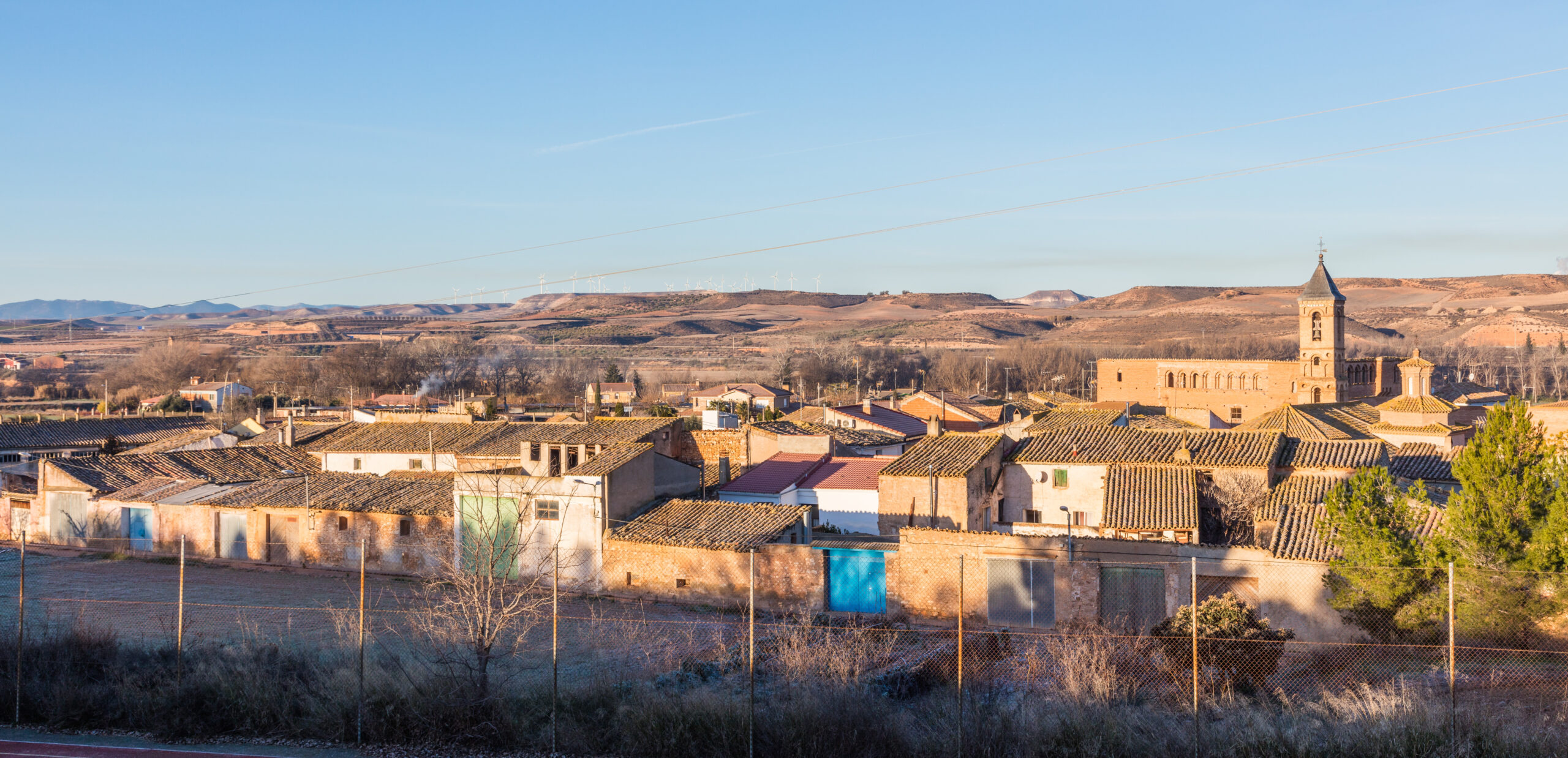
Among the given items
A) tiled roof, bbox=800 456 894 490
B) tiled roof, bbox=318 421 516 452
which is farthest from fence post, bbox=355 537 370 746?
tiled roof, bbox=318 421 516 452

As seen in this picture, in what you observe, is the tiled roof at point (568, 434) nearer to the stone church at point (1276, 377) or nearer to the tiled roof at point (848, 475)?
the tiled roof at point (848, 475)

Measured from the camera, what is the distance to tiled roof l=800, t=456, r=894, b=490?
26.2 m

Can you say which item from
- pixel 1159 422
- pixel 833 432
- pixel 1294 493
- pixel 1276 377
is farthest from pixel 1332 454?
pixel 1276 377

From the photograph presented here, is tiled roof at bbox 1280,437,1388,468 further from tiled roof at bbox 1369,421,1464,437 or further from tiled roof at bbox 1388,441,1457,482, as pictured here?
tiled roof at bbox 1369,421,1464,437

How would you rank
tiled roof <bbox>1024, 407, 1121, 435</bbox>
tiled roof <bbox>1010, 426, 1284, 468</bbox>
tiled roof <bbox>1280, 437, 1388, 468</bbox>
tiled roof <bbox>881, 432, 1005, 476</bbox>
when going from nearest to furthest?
tiled roof <bbox>881, 432, 1005, 476</bbox>, tiled roof <bbox>1280, 437, 1388, 468</bbox>, tiled roof <bbox>1010, 426, 1284, 468</bbox>, tiled roof <bbox>1024, 407, 1121, 435</bbox>

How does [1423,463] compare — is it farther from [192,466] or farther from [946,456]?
[192,466]

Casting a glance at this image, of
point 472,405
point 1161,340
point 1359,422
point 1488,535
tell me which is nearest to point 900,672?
point 1488,535

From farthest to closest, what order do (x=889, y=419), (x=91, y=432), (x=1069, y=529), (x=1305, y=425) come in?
(x=91, y=432) → (x=889, y=419) → (x=1305, y=425) → (x=1069, y=529)

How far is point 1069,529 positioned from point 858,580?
17.6ft

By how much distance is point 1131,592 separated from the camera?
18750 millimetres

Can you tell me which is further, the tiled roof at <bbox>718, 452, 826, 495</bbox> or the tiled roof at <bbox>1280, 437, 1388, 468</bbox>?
the tiled roof at <bbox>718, 452, 826, 495</bbox>

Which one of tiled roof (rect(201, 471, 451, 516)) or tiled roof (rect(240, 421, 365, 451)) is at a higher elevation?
tiled roof (rect(240, 421, 365, 451))

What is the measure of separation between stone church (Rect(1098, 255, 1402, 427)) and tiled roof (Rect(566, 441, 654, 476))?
142 ft

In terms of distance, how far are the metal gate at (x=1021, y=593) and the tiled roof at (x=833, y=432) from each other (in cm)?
1100
